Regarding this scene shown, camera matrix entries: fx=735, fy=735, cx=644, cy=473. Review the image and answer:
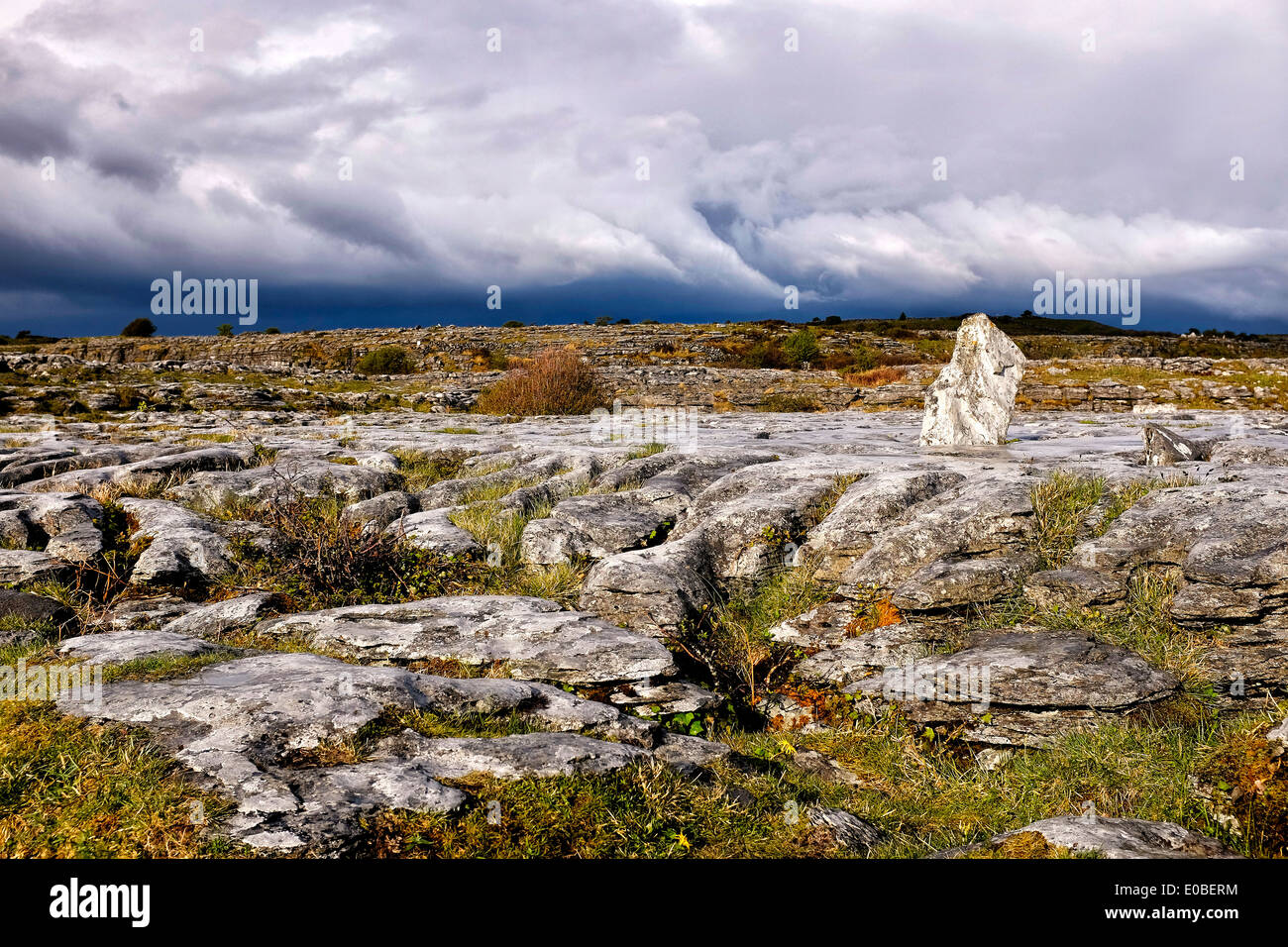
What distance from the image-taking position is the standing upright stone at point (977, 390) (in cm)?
1416

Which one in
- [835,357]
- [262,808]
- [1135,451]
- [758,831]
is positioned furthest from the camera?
[835,357]

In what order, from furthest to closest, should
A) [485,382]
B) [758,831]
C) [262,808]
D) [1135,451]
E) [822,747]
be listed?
[485,382] → [1135,451] → [822,747] → [758,831] → [262,808]

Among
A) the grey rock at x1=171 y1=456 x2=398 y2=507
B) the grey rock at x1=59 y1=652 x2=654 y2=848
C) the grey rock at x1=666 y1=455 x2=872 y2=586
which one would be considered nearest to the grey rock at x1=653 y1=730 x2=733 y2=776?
the grey rock at x1=59 y1=652 x2=654 y2=848

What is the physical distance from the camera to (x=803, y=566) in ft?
29.5

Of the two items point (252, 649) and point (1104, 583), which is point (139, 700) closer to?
point (252, 649)

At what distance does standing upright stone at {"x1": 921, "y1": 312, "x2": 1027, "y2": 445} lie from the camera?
46.5 feet

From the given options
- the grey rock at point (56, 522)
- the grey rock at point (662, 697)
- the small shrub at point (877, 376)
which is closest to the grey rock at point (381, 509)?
the grey rock at point (56, 522)

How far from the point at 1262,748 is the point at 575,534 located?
23.8ft

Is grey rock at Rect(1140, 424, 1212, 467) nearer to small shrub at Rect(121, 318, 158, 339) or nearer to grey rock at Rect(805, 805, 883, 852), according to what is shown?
grey rock at Rect(805, 805, 883, 852)

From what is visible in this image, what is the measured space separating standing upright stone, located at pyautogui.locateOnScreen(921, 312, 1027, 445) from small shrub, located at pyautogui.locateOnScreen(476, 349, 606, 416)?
1571 cm

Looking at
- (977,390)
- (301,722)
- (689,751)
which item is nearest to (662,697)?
(689,751)

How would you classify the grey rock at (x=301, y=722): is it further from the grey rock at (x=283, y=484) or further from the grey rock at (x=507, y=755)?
the grey rock at (x=283, y=484)
